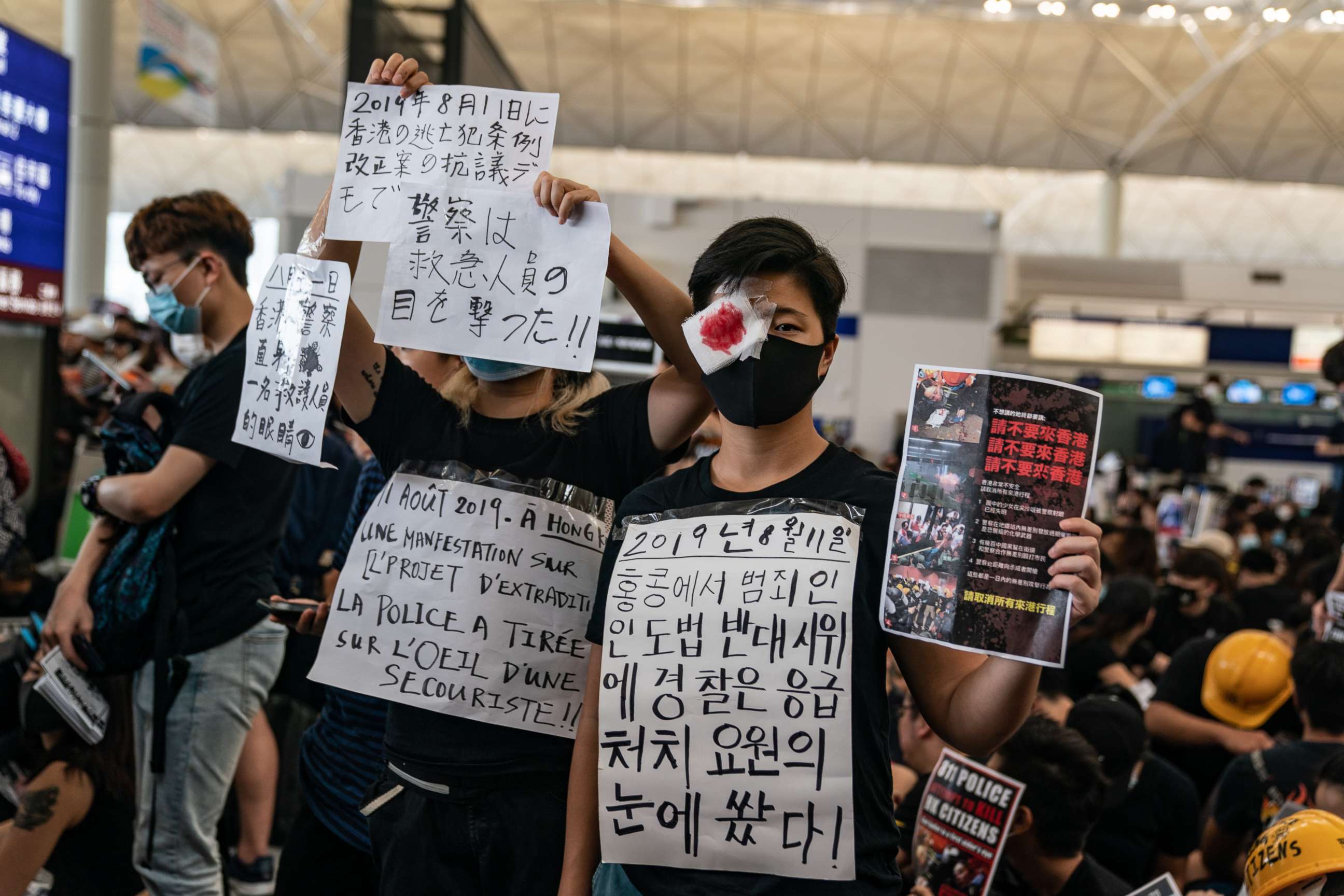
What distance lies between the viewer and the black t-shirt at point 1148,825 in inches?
133

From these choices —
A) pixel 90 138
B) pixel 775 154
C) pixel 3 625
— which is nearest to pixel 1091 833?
pixel 3 625

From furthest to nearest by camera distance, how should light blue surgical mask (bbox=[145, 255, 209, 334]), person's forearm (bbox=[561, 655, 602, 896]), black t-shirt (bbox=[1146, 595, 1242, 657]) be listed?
black t-shirt (bbox=[1146, 595, 1242, 657]), light blue surgical mask (bbox=[145, 255, 209, 334]), person's forearm (bbox=[561, 655, 602, 896])

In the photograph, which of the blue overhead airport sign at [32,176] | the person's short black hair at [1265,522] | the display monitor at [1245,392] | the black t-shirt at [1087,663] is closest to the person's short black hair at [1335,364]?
the black t-shirt at [1087,663]

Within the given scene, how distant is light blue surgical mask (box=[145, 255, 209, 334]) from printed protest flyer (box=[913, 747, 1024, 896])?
2106mm

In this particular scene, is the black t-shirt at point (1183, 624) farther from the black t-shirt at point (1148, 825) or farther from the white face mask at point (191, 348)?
the white face mask at point (191, 348)

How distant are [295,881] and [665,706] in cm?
118

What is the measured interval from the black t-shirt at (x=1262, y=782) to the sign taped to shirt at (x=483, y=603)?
2134 millimetres

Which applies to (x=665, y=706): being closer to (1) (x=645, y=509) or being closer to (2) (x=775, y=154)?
(1) (x=645, y=509)

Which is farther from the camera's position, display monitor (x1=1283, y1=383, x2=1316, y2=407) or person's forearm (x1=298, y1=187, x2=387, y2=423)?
display monitor (x1=1283, y1=383, x2=1316, y2=407)

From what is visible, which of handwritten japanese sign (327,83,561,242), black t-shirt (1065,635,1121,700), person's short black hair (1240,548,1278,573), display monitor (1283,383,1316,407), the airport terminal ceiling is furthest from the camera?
the airport terminal ceiling

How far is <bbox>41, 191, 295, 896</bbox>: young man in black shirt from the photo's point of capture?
275 cm

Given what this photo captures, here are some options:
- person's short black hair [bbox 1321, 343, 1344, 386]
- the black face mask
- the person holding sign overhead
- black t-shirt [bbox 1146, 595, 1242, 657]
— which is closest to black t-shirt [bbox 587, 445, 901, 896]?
the person holding sign overhead

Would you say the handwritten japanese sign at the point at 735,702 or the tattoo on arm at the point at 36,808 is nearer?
the handwritten japanese sign at the point at 735,702

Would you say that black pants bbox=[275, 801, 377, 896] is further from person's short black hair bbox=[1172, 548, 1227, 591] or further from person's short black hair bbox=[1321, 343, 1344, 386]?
person's short black hair bbox=[1172, 548, 1227, 591]
